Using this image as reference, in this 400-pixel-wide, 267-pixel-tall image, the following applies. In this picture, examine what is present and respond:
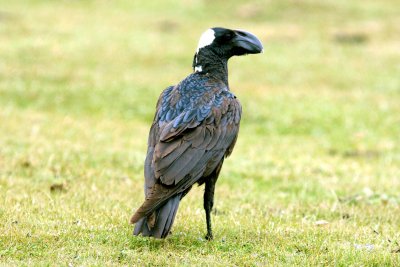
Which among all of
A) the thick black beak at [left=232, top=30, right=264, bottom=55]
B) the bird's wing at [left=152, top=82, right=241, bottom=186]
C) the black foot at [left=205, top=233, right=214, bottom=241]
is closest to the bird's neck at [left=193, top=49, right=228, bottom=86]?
the thick black beak at [left=232, top=30, right=264, bottom=55]

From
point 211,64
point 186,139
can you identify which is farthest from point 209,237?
point 211,64

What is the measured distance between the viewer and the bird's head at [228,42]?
25.8 feet

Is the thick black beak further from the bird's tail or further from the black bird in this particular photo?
the bird's tail

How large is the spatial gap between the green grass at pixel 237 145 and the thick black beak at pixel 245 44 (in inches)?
74.6

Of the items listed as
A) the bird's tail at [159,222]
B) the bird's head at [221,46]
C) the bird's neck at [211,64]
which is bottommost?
the bird's tail at [159,222]

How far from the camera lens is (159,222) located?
6.18 metres

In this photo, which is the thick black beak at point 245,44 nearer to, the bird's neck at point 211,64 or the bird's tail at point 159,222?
the bird's neck at point 211,64

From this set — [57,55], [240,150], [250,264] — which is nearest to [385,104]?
[240,150]

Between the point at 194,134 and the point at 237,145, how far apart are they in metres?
8.49

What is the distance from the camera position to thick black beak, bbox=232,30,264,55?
309 inches

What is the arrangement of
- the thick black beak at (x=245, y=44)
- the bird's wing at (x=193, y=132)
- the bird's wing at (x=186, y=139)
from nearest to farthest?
the bird's wing at (x=186, y=139)
the bird's wing at (x=193, y=132)
the thick black beak at (x=245, y=44)

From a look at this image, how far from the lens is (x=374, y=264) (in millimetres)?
6320

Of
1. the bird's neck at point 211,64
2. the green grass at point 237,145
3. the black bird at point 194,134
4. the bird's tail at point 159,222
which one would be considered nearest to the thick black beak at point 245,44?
the black bird at point 194,134

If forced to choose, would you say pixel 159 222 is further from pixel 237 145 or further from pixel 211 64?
pixel 237 145
